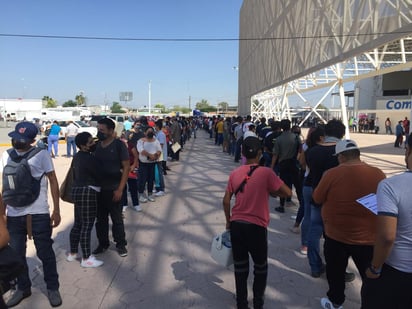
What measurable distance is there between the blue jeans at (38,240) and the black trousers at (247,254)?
183 centimetres

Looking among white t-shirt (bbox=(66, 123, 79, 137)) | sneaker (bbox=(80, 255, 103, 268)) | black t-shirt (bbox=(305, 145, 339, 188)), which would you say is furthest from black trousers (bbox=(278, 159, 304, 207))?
white t-shirt (bbox=(66, 123, 79, 137))

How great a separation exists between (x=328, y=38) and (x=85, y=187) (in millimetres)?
14325

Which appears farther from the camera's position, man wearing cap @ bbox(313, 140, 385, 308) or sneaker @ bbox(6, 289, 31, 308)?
sneaker @ bbox(6, 289, 31, 308)

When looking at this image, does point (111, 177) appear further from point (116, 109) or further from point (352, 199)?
point (116, 109)

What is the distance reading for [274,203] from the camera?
739cm

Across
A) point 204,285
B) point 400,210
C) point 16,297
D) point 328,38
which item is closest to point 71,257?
point 16,297

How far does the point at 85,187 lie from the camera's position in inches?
162

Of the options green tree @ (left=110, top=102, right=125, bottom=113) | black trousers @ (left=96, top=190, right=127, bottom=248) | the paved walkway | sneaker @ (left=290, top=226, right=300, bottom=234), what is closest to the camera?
the paved walkway

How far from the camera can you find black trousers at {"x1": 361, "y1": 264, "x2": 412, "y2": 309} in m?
2.13

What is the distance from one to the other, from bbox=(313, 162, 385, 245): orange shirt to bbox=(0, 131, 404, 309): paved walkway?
3.04ft

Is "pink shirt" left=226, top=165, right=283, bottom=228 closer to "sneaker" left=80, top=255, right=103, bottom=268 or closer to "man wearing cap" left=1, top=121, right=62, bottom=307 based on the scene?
"man wearing cap" left=1, top=121, right=62, bottom=307

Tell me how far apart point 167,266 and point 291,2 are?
21485 millimetres

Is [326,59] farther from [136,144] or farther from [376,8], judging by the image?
[136,144]

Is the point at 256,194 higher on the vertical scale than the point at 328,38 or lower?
lower
